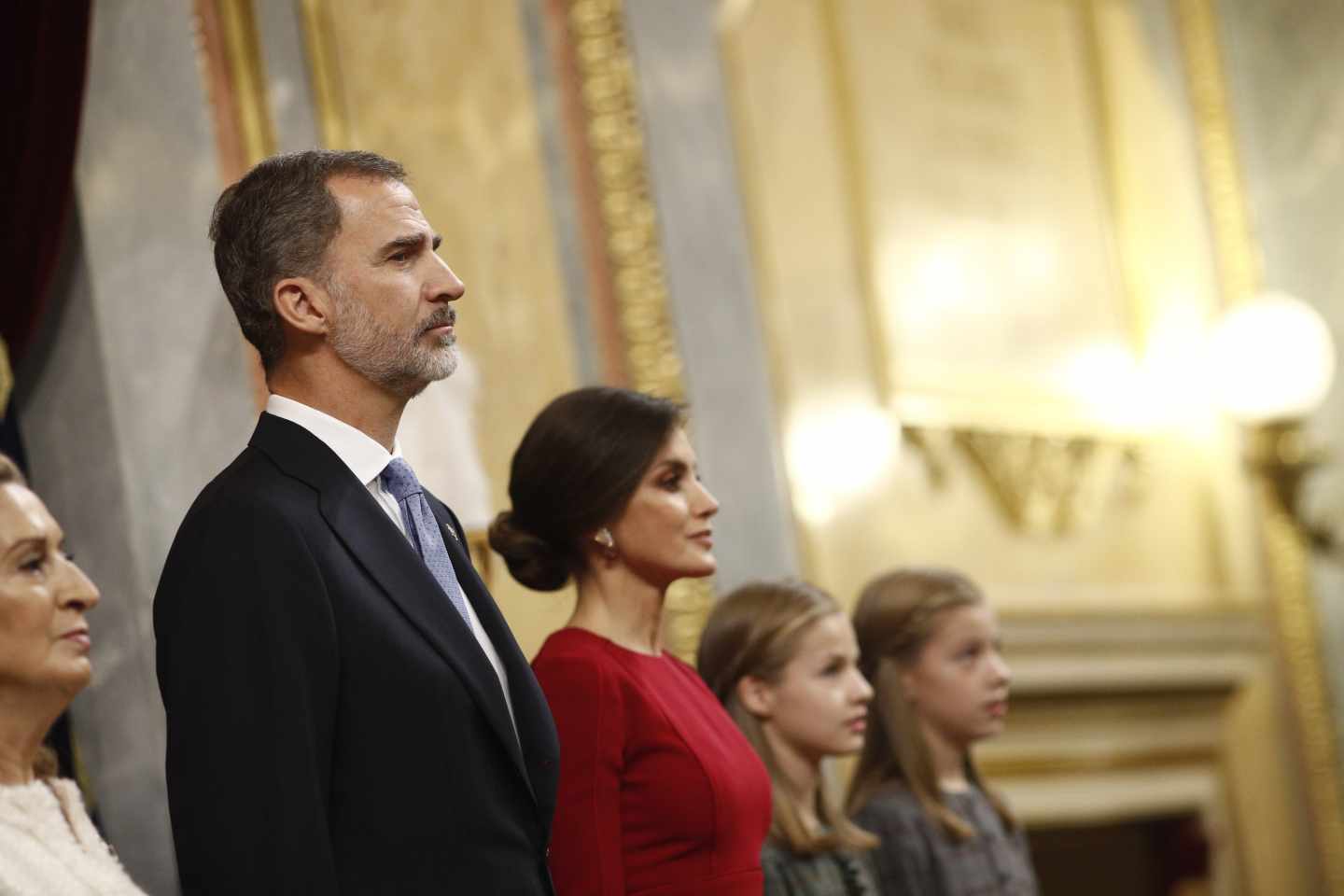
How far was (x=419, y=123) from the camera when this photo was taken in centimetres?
445

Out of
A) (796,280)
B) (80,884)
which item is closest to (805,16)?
(796,280)

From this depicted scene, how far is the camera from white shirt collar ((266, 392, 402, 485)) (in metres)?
2.19

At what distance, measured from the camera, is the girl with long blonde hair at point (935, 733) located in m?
3.79

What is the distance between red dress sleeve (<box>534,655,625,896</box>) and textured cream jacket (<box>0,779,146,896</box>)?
0.63 metres

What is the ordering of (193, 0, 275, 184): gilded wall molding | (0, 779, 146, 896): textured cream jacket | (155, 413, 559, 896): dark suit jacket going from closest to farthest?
(155, 413, 559, 896): dark suit jacket
(0, 779, 146, 896): textured cream jacket
(193, 0, 275, 184): gilded wall molding

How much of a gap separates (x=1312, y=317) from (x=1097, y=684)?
1543 mm

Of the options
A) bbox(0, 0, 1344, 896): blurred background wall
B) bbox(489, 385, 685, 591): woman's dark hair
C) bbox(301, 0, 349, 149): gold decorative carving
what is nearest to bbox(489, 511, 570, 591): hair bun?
bbox(489, 385, 685, 591): woman's dark hair

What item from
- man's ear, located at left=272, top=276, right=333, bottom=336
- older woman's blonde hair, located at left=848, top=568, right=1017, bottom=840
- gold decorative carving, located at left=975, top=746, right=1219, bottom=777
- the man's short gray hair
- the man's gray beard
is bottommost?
gold decorative carving, located at left=975, top=746, right=1219, bottom=777

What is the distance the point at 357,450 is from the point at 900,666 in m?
2.03

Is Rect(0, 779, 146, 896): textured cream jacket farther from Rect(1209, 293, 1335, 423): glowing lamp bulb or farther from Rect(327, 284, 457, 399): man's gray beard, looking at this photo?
Rect(1209, 293, 1335, 423): glowing lamp bulb

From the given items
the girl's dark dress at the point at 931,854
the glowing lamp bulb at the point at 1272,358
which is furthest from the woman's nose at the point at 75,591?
the glowing lamp bulb at the point at 1272,358

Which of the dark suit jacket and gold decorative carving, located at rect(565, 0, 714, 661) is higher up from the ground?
gold decorative carving, located at rect(565, 0, 714, 661)

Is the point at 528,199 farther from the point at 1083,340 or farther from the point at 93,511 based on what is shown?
the point at 1083,340

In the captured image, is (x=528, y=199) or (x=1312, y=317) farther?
(x=1312, y=317)
